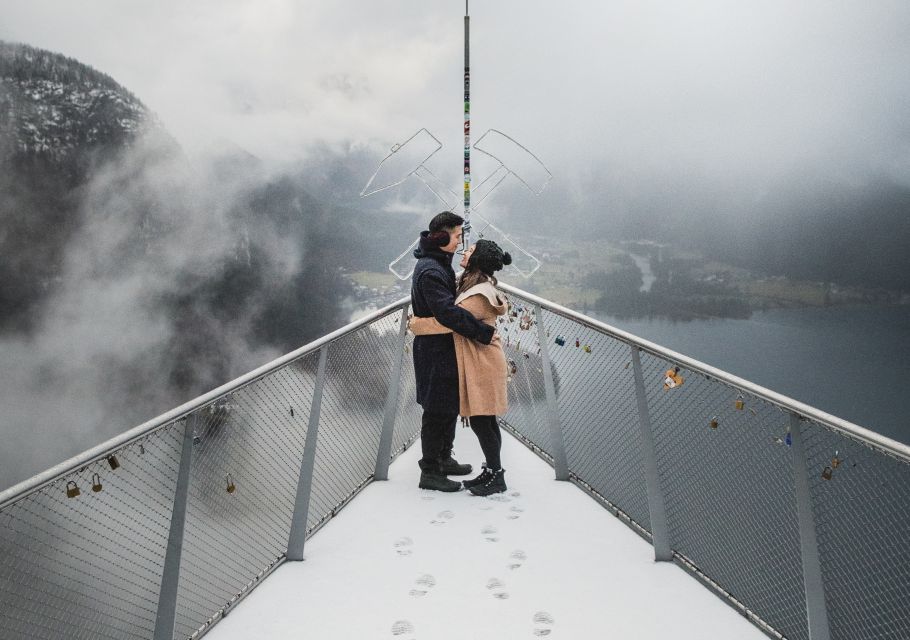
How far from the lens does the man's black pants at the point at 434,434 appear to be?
324 cm

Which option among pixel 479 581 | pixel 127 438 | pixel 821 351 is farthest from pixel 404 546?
pixel 821 351

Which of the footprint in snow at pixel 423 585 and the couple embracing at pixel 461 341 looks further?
the couple embracing at pixel 461 341

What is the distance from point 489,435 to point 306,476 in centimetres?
93

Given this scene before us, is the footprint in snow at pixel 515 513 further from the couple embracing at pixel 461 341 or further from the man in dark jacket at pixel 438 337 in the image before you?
the man in dark jacket at pixel 438 337

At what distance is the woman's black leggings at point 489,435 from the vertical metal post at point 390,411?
63 centimetres

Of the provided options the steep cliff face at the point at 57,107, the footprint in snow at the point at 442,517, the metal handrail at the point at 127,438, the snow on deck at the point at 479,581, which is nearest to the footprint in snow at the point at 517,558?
the snow on deck at the point at 479,581

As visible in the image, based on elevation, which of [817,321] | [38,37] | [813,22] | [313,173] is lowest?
[817,321]

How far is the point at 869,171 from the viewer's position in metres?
176

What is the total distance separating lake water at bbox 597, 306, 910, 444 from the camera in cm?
8556

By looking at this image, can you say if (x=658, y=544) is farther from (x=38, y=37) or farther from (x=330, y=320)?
(x=38, y=37)

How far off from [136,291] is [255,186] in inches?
1255

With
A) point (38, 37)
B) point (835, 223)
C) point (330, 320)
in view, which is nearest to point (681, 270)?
point (835, 223)

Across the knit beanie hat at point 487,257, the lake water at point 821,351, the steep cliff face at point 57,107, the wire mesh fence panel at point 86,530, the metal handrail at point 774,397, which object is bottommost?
the lake water at point 821,351

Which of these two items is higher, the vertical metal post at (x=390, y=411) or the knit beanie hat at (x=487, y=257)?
the knit beanie hat at (x=487, y=257)
